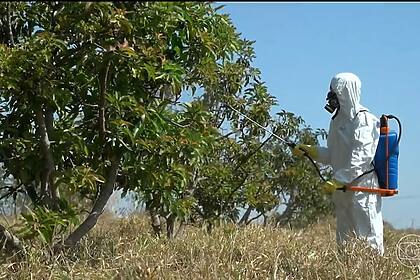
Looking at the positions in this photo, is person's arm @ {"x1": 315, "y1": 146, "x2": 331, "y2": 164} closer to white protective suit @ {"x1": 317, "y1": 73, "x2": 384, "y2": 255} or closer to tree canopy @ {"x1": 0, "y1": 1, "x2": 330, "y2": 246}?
white protective suit @ {"x1": 317, "y1": 73, "x2": 384, "y2": 255}

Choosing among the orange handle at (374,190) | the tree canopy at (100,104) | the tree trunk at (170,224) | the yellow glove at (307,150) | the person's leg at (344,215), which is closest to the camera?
the tree canopy at (100,104)

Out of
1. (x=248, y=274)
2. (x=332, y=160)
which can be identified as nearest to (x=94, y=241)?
(x=248, y=274)

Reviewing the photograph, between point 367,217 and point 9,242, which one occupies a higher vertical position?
point 367,217

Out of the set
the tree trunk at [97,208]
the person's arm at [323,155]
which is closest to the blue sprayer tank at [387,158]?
the person's arm at [323,155]

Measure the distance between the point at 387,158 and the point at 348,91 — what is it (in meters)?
0.56

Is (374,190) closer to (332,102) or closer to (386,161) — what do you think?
(386,161)

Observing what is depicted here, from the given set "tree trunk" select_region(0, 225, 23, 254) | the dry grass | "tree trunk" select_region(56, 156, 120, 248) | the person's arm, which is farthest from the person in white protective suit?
"tree trunk" select_region(0, 225, 23, 254)

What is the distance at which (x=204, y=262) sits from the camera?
16.0ft

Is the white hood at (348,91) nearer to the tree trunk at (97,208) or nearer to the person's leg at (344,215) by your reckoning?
the person's leg at (344,215)

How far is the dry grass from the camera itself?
4711 mm

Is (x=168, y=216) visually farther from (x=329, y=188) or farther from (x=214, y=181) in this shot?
(x=329, y=188)

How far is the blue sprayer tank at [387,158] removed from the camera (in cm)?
539

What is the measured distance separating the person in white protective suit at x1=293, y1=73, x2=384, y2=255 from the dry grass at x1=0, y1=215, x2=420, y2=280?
24 centimetres

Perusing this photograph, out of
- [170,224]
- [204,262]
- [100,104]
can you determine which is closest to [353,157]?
[204,262]
